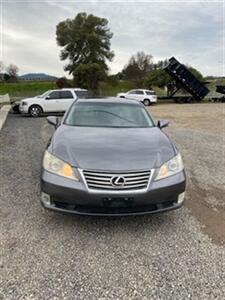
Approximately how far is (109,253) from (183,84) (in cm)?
2402

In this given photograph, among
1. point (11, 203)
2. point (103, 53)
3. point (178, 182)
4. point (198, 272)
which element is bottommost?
point (198, 272)

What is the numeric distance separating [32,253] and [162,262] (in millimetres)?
1263

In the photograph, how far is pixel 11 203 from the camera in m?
3.89

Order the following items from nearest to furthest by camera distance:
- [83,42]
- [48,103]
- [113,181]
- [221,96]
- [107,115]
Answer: [113,181] < [107,115] < [48,103] < [221,96] < [83,42]

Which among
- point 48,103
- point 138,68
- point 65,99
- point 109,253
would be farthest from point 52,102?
point 138,68

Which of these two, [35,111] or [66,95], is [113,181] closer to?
[35,111]

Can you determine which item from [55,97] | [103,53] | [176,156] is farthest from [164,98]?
[176,156]

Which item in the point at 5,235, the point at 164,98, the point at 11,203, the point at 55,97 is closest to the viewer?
the point at 5,235

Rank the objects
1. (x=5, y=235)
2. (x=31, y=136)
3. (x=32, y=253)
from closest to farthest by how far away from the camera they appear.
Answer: (x=32, y=253), (x=5, y=235), (x=31, y=136)

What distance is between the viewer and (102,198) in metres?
2.91

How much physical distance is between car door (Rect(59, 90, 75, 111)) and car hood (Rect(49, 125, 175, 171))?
12.2 metres

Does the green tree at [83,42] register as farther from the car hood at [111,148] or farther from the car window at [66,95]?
the car hood at [111,148]

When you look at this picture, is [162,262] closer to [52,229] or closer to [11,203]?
[52,229]

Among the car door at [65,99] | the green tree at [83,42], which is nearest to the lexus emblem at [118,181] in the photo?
the car door at [65,99]
